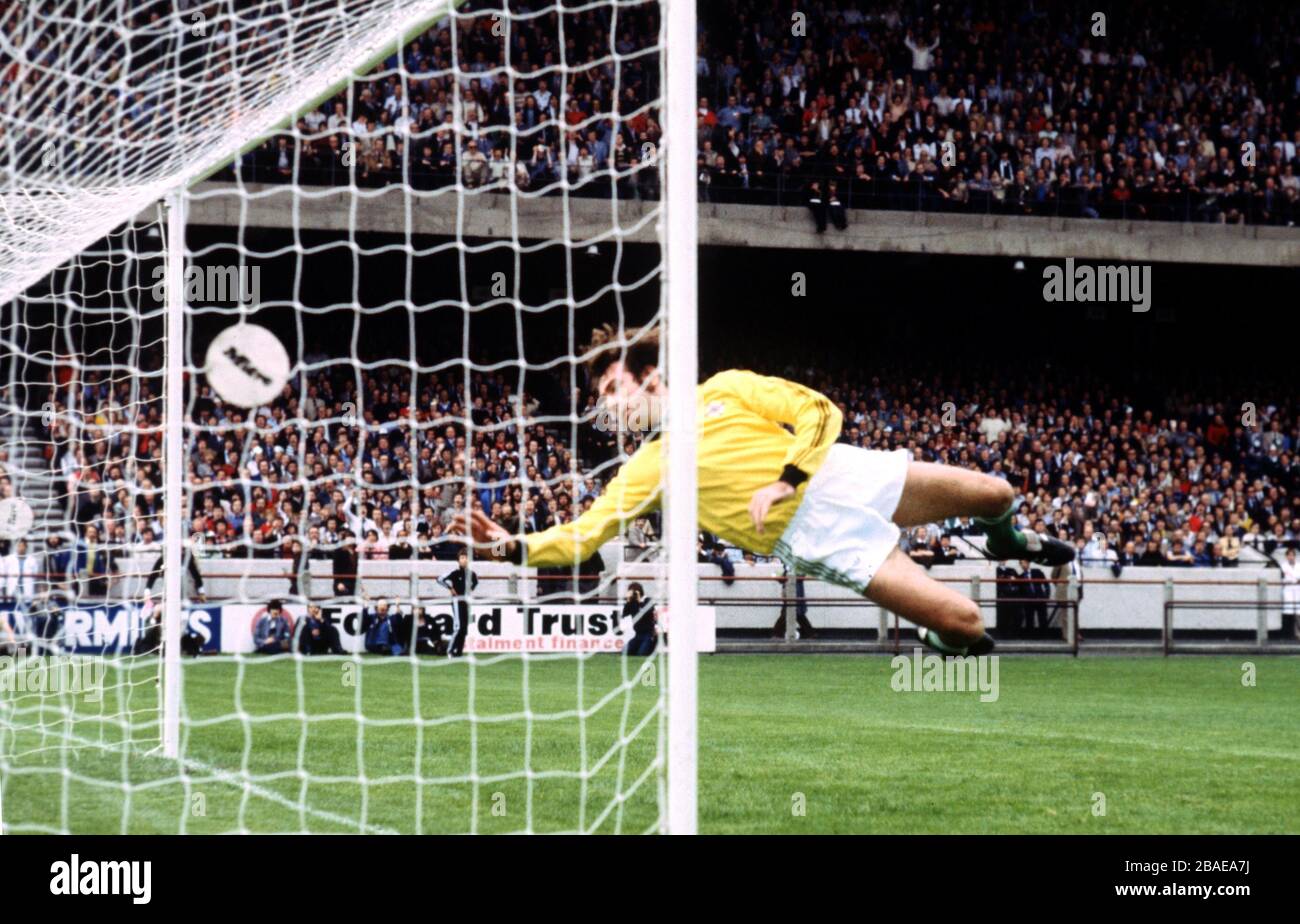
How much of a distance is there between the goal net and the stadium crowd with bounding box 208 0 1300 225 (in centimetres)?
16

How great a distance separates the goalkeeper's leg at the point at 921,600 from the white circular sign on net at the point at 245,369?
2.64 metres

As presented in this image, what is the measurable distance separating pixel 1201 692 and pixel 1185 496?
8430mm

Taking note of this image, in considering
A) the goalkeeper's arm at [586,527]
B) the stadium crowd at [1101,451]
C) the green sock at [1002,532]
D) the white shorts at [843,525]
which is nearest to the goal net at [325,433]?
the goalkeeper's arm at [586,527]

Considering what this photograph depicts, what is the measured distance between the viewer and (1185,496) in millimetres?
20875

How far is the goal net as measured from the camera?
20.5 ft

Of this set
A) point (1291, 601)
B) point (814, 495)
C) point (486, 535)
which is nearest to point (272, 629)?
point (814, 495)

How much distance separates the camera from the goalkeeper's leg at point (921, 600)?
6.28 meters

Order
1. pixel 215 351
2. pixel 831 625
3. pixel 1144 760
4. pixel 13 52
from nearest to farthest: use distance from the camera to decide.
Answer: pixel 13 52 → pixel 215 351 → pixel 1144 760 → pixel 831 625

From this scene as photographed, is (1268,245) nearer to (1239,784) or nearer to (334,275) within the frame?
(334,275)

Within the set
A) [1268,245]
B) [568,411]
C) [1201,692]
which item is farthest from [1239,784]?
[1268,245]

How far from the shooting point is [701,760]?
27.4 ft

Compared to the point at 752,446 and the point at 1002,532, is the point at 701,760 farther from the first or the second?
the point at 752,446

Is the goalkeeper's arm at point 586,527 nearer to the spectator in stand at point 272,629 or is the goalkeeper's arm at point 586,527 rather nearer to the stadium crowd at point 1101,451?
the spectator in stand at point 272,629

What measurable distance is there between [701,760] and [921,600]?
2407 mm
